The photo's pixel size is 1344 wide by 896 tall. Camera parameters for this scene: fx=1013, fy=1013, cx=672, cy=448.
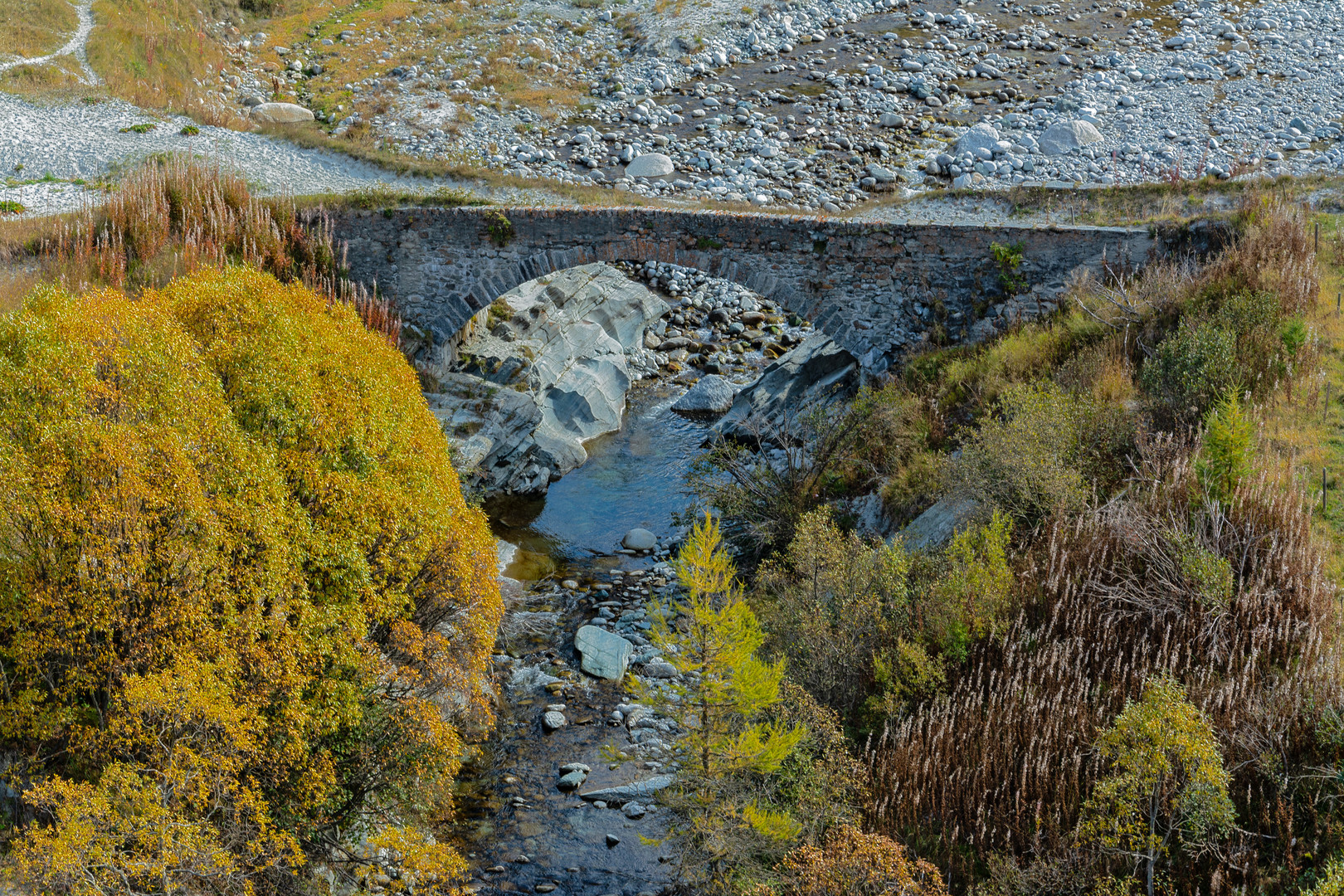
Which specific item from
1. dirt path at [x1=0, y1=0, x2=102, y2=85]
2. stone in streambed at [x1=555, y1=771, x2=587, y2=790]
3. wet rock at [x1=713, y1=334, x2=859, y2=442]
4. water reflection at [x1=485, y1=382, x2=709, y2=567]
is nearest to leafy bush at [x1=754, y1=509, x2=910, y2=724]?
stone in streambed at [x1=555, y1=771, x2=587, y2=790]

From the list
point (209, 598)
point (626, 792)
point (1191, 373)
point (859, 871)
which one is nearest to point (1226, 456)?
point (1191, 373)

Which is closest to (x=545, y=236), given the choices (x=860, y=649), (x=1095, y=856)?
(x=860, y=649)

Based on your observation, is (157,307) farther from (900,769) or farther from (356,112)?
(356,112)

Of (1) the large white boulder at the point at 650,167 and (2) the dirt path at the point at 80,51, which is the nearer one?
(2) the dirt path at the point at 80,51

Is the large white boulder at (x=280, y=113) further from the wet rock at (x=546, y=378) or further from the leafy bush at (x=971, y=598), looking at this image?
the leafy bush at (x=971, y=598)

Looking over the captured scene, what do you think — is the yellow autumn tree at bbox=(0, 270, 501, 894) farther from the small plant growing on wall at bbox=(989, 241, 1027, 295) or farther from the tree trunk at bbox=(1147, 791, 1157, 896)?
the small plant growing on wall at bbox=(989, 241, 1027, 295)

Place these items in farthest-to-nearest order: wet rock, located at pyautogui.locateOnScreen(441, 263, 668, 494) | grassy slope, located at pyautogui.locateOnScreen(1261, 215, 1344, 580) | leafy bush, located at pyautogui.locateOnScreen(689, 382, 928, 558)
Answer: wet rock, located at pyautogui.locateOnScreen(441, 263, 668, 494)
leafy bush, located at pyautogui.locateOnScreen(689, 382, 928, 558)
grassy slope, located at pyautogui.locateOnScreen(1261, 215, 1344, 580)

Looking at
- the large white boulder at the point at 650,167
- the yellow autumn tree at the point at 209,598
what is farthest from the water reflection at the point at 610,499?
the large white boulder at the point at 650,167
